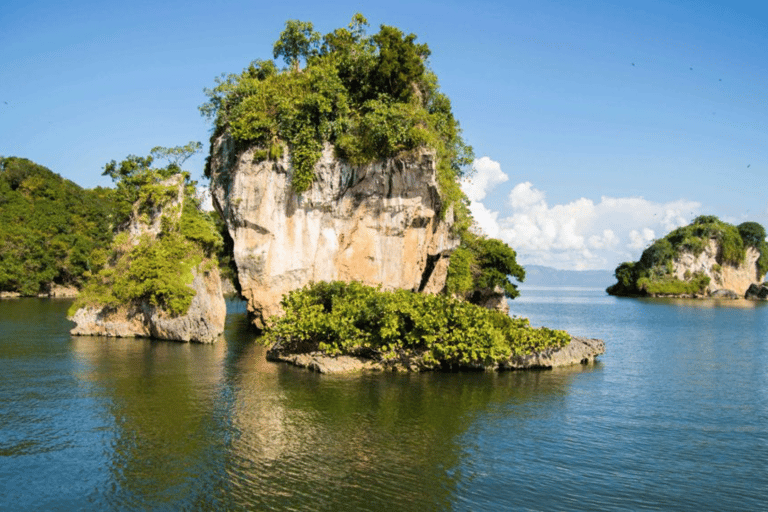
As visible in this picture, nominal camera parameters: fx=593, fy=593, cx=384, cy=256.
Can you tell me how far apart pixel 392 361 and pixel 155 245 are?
1737 centimetres

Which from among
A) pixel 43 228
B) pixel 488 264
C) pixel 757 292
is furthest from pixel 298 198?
pixel 757 292

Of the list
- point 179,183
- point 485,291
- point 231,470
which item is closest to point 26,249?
point 179,183

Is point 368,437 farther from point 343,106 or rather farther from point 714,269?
point 714,269

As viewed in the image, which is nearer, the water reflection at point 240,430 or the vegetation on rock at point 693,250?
the water reflection at point 240,430

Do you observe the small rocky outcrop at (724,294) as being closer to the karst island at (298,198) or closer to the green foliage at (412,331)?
the karst island at (298,198)

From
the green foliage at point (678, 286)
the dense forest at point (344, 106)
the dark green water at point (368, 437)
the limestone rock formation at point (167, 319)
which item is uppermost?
the dense forest at point (344, 106)

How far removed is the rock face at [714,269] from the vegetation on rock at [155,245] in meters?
98.8

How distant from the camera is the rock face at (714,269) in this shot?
364 feet

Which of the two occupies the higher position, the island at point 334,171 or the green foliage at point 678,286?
the island at point 334,171

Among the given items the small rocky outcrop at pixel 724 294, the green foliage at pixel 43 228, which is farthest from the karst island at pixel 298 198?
the small rocky outcrop at pixel 724 294

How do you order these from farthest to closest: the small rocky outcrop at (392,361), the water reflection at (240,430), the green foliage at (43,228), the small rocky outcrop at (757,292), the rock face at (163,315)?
the small rocky outcrop at (757,292) → the green foliage at (43,228) → the rock face at (163,315) → the small rocky outcrop at (392,361) → the water reflection at (240,430)

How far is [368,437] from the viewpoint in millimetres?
17141

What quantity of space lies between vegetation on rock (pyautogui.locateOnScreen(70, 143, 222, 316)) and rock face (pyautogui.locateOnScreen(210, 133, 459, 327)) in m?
3.10

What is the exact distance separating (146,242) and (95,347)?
281 inches
